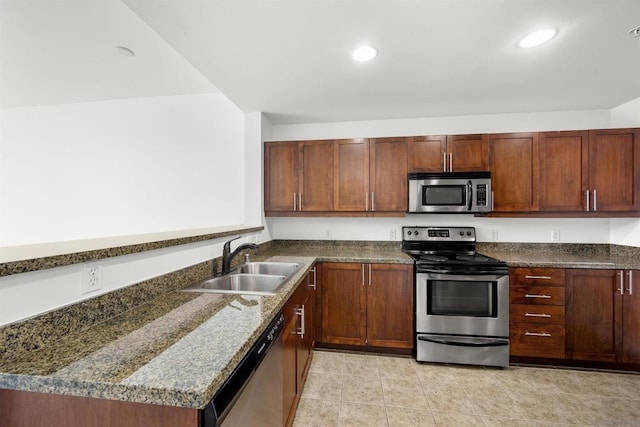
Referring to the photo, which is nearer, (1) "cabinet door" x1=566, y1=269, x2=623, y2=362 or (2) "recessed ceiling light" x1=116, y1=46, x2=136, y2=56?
(2) "recessed ceiling light" x1=116, y1=46, x2=136, y2=56

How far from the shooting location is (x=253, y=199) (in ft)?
9.58

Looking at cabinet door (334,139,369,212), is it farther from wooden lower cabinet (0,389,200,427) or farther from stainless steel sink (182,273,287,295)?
wooden lower cabinet (0,389,200,427)

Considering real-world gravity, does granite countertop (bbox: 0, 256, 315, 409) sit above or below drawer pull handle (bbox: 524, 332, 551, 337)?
above

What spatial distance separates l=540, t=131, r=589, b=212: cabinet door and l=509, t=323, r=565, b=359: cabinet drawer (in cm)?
112

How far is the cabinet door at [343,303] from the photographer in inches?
102

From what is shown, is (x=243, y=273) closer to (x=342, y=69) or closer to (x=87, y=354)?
(x=87, y=354)

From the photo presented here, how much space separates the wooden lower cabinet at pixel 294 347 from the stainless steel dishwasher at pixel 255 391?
0.11m

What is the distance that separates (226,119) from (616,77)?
3.51 m

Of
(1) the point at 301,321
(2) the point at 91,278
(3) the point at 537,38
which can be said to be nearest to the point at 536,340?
(1) the point at 301,321

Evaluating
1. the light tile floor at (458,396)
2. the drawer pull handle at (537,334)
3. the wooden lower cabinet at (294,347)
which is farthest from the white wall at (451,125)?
the light tile floor at (458,396)

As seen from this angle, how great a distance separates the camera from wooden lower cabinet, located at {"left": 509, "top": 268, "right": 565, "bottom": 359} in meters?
2.32

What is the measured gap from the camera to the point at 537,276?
7.68ft

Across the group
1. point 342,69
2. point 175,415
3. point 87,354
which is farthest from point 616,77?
point 87,354

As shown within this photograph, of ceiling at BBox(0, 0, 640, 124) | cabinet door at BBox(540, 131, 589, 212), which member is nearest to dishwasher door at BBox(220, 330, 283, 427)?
ceiling at BBox(0, 0, 640, 124)
